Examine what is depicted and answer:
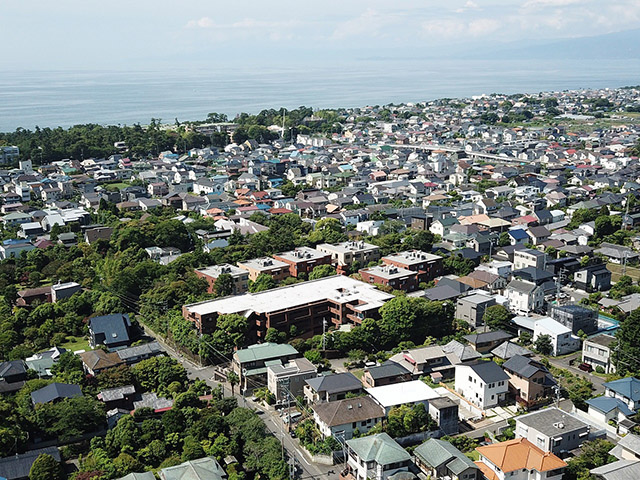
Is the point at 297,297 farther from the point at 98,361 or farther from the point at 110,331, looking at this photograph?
the point at 98,361

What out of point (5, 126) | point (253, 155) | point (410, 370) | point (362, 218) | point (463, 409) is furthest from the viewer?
point (5, 126)

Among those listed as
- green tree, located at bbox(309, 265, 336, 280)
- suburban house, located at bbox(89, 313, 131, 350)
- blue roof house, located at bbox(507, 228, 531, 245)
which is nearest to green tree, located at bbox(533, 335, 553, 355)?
green tree, located at bbox(309, 265, 336, 280)

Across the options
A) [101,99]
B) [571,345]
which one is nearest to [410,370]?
[571,345]

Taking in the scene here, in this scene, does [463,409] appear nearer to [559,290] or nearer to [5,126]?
[559,290]

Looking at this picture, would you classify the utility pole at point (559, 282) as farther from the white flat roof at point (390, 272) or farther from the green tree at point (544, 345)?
the white flat roof at point (390, 272)

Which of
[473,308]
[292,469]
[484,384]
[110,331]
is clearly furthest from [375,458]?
[110,331]

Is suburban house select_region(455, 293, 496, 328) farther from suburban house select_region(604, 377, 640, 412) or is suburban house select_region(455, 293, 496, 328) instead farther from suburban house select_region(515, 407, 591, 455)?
suburban house select_region(515, 407, 591, 455)
